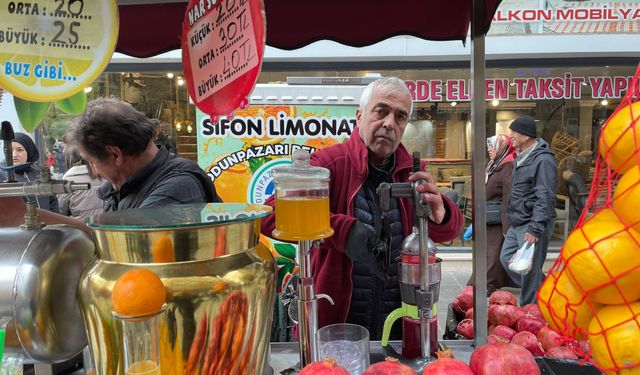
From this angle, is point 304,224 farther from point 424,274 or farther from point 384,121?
point 384,121

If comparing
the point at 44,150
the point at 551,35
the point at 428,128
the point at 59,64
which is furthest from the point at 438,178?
the point at 59,64

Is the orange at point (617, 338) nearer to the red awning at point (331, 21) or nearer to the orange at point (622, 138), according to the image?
the orange at point (622, 138)

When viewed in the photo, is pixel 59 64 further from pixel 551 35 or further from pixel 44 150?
pixel 551 35

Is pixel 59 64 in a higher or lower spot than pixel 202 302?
higher

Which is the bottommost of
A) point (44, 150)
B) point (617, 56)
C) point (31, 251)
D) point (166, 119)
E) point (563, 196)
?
point (563, 196)

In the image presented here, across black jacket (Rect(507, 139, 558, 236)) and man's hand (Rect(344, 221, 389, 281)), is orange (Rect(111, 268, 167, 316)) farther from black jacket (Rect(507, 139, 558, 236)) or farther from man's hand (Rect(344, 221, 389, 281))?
black jacket (Rect(507, 139, 558, 236))

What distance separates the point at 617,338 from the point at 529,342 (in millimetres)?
1156

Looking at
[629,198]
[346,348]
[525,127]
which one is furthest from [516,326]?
[525,127]

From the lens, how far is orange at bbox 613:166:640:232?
2.24 feet

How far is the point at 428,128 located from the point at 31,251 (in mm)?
6139

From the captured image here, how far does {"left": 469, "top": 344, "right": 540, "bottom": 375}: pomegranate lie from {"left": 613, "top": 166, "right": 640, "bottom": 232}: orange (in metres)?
0.48

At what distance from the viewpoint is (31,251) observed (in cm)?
95

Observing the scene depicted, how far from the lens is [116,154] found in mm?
2090

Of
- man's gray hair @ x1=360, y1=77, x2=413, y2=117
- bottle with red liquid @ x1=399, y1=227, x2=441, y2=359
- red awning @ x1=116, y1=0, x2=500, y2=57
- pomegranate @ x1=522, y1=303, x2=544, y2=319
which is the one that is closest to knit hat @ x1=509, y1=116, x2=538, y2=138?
red awning @ x1=116, y1=0, x2=500, y2=57
